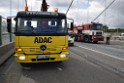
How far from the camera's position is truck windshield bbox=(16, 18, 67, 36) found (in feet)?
38.7

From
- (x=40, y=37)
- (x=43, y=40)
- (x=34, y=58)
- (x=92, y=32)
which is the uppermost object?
(x=92, y=32)

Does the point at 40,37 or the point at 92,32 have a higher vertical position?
the point at 92,32

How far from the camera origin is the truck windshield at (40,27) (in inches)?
464

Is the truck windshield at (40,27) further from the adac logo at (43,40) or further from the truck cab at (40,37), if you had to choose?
the adac logo at (43,40)

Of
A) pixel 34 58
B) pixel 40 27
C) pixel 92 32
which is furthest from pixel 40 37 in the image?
pixel 92 32

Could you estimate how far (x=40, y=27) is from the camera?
12.0 meters

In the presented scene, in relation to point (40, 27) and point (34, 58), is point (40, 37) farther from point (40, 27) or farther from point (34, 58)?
point (34, 58)

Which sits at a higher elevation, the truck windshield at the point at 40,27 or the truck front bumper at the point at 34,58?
the truck windshield at the point at 40,27

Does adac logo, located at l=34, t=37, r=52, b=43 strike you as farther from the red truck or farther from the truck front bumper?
the red truck

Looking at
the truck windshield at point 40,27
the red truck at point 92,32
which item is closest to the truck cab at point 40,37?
the truck windshield at point 40,27

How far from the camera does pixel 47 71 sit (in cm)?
1151

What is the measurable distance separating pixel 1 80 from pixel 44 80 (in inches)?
58.3

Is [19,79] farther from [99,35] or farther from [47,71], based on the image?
[99,35]

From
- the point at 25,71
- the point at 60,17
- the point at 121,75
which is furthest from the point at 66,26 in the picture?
the point at 121,75
